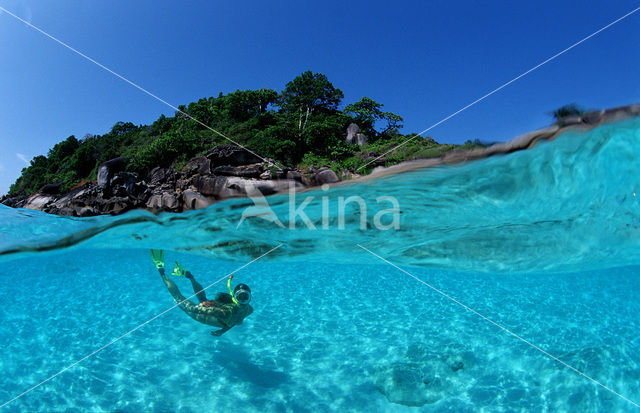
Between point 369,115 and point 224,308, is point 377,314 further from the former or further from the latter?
point 369,115

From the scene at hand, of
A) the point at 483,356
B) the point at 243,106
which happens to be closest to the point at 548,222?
the point at 483,356

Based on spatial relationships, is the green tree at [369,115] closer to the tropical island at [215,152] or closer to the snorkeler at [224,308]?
the tropical island at [215,152]

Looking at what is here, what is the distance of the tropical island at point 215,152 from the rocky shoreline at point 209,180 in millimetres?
125

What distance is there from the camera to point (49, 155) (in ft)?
138

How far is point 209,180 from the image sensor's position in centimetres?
2317

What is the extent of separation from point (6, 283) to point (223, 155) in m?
17.3

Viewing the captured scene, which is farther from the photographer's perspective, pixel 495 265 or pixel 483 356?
pixel 495 265

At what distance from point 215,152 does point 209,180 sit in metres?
4.90

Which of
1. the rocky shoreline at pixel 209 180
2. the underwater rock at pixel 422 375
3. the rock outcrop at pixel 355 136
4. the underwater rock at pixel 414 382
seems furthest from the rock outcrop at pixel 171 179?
the underwater rock at pixel 414 382

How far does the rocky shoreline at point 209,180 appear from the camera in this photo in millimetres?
6766

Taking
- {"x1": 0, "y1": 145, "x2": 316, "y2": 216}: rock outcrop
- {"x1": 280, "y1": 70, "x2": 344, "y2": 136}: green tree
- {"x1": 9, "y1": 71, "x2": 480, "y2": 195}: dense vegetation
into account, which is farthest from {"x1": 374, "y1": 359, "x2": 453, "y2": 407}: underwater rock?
{"x1": 280, "y1": 70, "x2": 344, "y2": 136}: green tree

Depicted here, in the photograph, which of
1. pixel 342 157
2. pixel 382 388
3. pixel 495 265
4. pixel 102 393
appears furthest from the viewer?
pixel 342 157

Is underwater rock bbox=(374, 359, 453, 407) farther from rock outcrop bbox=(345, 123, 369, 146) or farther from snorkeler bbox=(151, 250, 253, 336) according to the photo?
rock outcrop bbox=(345, 123, 369, 146)

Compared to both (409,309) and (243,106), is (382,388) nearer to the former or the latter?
(409,309)
